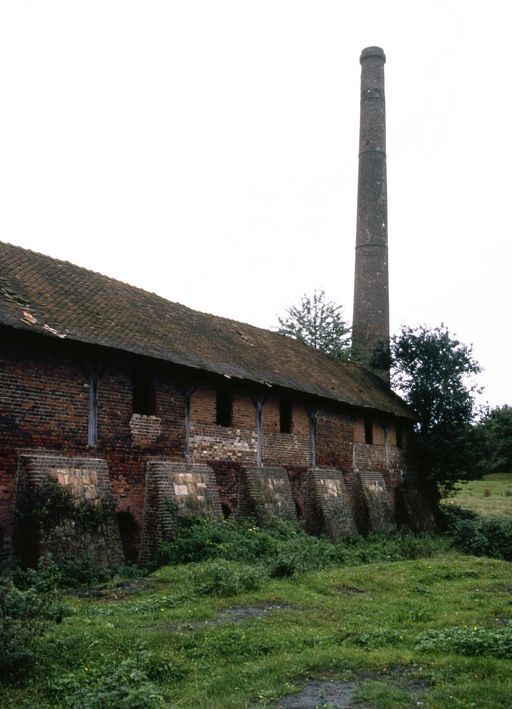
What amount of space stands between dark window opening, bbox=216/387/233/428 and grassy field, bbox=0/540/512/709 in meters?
6.29

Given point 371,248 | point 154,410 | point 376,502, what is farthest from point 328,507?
Answer: point 371,248

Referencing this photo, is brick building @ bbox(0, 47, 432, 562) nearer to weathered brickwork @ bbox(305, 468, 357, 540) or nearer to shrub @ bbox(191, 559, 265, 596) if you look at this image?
weathered brickwork @ bbox(305, 468, 357, 540)

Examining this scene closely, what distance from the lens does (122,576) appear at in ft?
40.8

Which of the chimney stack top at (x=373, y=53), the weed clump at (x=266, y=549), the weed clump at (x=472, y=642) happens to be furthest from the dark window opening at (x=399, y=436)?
the chimney stack top at (x=373, y=53)

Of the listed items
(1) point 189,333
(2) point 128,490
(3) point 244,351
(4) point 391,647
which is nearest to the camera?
(4) point 391,647

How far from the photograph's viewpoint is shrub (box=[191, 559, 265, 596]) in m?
10.9

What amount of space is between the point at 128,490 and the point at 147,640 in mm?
6748

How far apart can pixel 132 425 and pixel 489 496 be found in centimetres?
2853

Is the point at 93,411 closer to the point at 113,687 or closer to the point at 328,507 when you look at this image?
the point at 113,687

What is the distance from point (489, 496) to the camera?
3844cm

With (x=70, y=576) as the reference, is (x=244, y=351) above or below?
above

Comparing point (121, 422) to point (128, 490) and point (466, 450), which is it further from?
point (466, 450)

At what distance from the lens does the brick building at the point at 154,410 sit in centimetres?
1306

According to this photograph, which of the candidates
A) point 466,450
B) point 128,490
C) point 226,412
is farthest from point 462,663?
point 466,450
